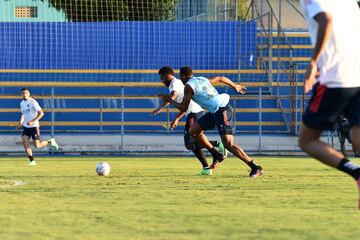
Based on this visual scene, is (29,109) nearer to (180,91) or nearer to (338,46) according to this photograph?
(180,91)

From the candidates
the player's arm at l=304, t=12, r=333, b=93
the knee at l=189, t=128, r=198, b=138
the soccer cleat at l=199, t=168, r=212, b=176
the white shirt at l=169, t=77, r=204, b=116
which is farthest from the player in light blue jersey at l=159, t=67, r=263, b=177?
the player's arm at l=304, t=12, r=333, b=93

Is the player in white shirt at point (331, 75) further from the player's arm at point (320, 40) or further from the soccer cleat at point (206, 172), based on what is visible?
the soccer cleat at point (206, 172)

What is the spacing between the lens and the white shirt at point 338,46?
25.8 ft

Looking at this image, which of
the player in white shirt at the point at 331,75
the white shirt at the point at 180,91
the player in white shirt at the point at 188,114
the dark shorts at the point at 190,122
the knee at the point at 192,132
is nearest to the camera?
the player in white shirt at the point at 331,75

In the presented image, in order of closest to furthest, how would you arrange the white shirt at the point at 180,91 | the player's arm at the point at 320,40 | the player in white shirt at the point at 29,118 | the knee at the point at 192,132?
the player's arm at the point at 320,40
the knee at the point at 192,132
the white shirt at the point at 180,91
the player in white shirt at the point at 29,118

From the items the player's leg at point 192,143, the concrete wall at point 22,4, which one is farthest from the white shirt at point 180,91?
the concrete wall at point 22,4

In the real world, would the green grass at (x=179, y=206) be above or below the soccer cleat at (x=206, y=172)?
above

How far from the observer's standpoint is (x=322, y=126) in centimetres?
794

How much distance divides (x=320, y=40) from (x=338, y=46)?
0.41 m

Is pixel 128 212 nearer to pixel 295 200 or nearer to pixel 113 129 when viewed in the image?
pixel 295 200

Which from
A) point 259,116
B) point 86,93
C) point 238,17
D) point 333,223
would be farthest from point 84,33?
point 333,223

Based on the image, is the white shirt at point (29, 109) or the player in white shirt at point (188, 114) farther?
the white shirt at point (29, 109)

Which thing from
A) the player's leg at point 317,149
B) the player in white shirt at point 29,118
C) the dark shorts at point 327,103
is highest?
the dark shorts at point 327,103

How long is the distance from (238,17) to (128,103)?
20.3 ft
